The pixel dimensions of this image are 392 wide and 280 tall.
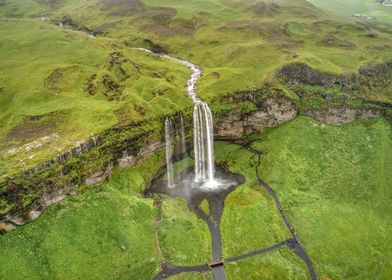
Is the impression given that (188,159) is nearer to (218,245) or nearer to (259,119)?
(259,119)

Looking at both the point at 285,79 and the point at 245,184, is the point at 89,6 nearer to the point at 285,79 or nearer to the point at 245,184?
the point at 285,79

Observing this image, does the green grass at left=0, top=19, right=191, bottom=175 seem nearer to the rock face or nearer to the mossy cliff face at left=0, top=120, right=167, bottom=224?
the mossy cliff face at left=0, top=120, right=167, bottom=224

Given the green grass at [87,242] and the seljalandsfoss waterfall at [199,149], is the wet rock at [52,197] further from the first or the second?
the seljalandsfoss waterfall at [199,149]

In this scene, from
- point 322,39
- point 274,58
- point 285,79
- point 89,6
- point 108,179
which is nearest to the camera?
point 108,179

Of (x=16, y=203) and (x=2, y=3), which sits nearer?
(x=16, y=203)

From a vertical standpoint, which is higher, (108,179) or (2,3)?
(2,3)

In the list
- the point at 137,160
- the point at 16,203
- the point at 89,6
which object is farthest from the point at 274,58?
the point at 89,6

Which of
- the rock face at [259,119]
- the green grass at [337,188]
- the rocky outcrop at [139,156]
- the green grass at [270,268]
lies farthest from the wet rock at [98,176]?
the green grass at [337,188]
